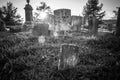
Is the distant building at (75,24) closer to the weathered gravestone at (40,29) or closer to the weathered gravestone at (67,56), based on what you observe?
the weathered gravestone at (40,29)

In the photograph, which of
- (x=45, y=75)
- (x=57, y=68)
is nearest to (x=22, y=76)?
(x=45, y=75)

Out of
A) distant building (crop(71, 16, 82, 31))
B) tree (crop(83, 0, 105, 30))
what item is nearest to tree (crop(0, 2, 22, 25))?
distant building (crop(71, 16, 82, 31))

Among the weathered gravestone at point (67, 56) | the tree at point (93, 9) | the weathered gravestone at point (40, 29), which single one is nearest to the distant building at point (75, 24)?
the weathered gravestone at point (40, 29)

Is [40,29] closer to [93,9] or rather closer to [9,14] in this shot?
[9,14]

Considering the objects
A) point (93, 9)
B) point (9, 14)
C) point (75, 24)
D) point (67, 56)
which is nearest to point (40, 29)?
point (67, 56)

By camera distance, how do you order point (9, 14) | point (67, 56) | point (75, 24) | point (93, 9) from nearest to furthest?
point (67, 56), point (75, 24), point (9, 14), point (93, 9)

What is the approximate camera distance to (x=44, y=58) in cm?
353

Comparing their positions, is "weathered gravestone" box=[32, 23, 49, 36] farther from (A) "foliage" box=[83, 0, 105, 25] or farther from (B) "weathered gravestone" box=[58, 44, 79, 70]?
(A) "foliage" box=[83, 0, 105, 25]

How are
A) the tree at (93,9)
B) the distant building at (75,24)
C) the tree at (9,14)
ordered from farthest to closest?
the tree at (93,9) → the tree at (9,14) → the distant building at (75,24)

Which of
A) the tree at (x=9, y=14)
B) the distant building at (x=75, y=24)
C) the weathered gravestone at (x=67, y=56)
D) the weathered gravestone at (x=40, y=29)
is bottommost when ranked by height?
the weathered gravestone at (x=67, y=56)

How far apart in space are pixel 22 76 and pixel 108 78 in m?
2.54

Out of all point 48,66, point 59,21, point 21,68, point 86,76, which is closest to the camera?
point 86,76

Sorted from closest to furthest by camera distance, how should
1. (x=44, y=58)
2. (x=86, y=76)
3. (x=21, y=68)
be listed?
(x=86, y=76) → (x=21, y=68) → (x=44, y=58)

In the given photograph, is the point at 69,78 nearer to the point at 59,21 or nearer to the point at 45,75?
the point at 45,75
